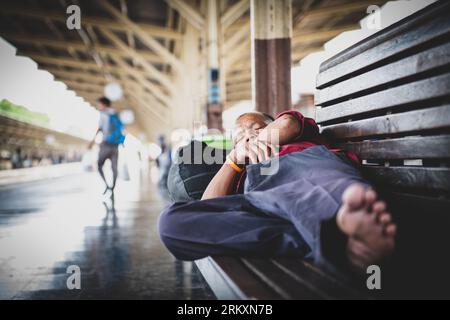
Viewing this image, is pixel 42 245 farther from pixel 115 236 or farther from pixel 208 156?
pixel 208 156

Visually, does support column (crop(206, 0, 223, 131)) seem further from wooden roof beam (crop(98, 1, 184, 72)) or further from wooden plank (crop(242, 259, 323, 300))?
wooden plank (crop(242, 259, 323, 300))

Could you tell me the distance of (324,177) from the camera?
4.13 ft

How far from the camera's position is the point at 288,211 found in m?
1.19

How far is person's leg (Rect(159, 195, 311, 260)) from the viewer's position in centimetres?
125

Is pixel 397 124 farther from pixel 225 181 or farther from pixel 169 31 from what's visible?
pixel 169 31

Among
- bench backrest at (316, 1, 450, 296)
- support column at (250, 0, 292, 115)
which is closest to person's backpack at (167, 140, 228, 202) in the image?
bench backrest at (316, 1, 450, 296)

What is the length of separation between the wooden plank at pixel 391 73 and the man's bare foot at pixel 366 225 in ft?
1.92

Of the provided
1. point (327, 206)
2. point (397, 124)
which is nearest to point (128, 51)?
point (397, 124)

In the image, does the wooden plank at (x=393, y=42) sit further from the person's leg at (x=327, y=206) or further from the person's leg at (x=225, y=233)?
the person's leg at (x=225, y=233)

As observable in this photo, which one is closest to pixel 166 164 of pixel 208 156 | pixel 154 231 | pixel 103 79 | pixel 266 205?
pixel 154 231

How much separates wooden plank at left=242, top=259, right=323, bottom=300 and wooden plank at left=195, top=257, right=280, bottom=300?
0.02 metres

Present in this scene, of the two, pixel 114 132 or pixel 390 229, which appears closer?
pixel 390 229

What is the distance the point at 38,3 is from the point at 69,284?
12.2 metres

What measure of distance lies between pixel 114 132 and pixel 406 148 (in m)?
5.87
